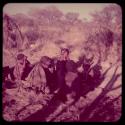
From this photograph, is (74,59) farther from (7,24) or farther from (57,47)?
(7,24)

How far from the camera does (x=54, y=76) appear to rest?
2.11 metres

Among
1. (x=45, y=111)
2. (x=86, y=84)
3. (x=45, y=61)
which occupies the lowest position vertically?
(x=45, y=111)

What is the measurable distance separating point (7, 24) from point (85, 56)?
24.5 inches

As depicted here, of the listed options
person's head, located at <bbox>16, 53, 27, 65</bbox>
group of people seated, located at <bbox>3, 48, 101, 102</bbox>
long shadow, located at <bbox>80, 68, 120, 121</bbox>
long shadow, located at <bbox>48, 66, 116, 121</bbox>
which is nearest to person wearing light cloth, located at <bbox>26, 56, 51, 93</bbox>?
group of people seated, located at <bbox>3, 48, 101, 102</bbox>

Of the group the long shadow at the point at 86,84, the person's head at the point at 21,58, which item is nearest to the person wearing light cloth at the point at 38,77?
the person's head at the point at 21,58

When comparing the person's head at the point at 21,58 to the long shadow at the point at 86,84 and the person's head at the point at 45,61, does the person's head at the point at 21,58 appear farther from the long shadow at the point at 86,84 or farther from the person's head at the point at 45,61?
the long shadow at the point at 86,84

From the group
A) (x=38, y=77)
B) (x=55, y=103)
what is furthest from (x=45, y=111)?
(x=38, y=77)

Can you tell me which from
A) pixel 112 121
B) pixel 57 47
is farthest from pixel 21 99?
pixel 112 121

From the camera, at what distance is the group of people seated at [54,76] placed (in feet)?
6.90

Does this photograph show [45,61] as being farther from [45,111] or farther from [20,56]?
[45,111]

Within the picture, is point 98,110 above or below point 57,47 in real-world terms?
below

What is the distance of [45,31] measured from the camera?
2121mm

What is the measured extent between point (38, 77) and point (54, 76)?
0.39 feet

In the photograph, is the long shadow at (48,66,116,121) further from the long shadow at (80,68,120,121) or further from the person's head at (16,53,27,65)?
the person's head at (16,53,27,65)
